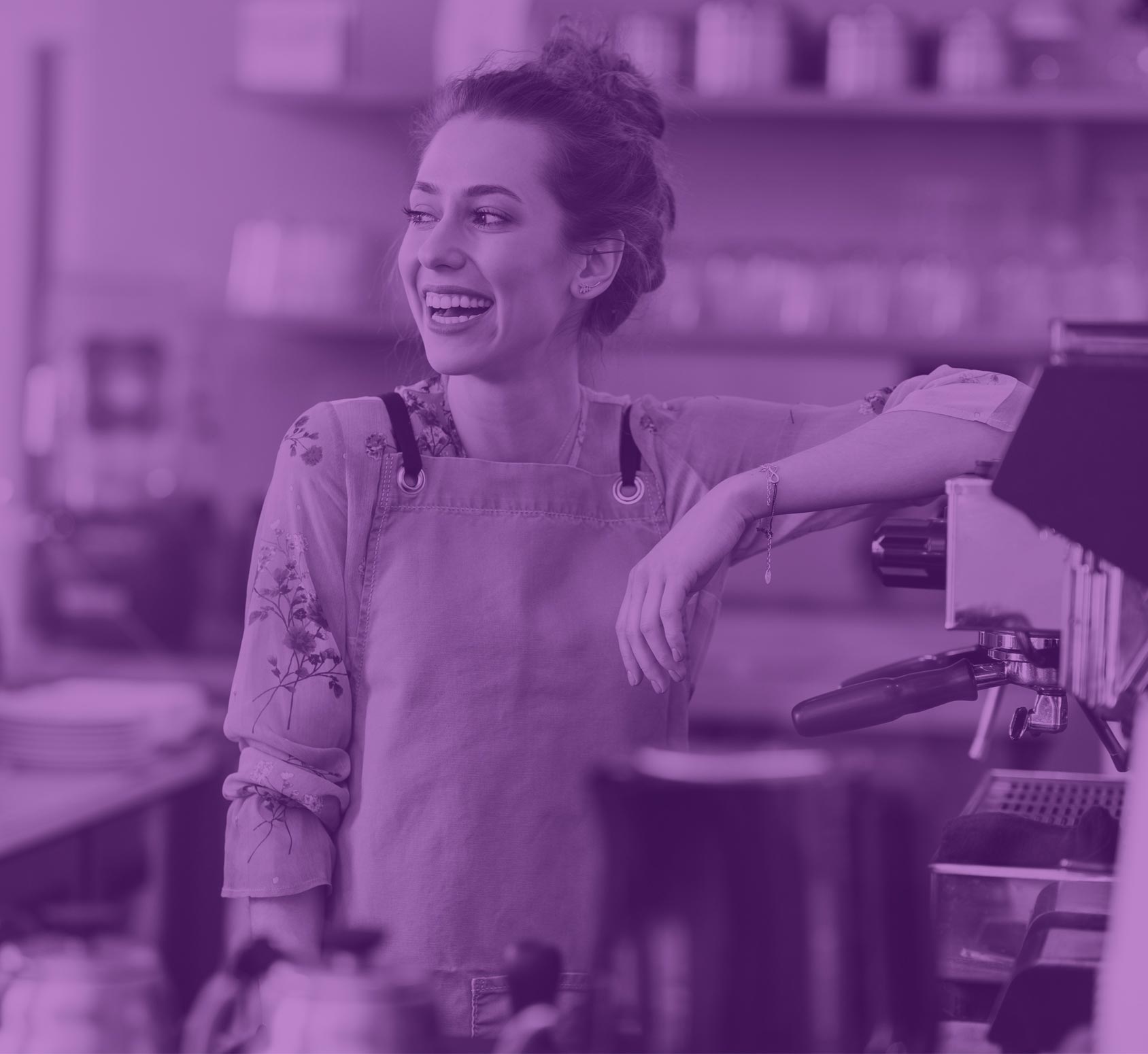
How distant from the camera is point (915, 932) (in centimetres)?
88

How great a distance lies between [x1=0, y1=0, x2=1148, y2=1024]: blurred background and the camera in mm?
3494

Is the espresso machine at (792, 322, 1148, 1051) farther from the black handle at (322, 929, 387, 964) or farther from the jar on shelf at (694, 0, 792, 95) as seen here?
the jar on shelf at (694, 0, 792, 95)

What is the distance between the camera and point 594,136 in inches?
58.4

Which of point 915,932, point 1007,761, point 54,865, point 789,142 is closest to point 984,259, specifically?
point 789,142

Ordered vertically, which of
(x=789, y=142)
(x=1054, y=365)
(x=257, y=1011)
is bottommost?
(x=257, y=1011)

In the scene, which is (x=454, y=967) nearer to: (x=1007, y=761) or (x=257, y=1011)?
(x=257, y=1011)

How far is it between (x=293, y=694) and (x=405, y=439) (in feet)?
0.83

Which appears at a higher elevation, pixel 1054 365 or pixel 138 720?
pixel 1054 365

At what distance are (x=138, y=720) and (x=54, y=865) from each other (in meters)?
0.26

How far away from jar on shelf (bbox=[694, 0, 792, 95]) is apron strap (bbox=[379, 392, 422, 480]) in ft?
7.88

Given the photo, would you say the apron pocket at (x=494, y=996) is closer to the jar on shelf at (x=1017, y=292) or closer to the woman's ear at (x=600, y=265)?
the woman's ear at (x=600, y=265)

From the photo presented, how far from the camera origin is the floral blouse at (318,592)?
132 centimetres

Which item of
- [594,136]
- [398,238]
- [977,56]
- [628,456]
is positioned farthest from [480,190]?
[977,56]

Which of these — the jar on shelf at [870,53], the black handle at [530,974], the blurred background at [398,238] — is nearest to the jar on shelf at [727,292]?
the blurred background at [398,238]
